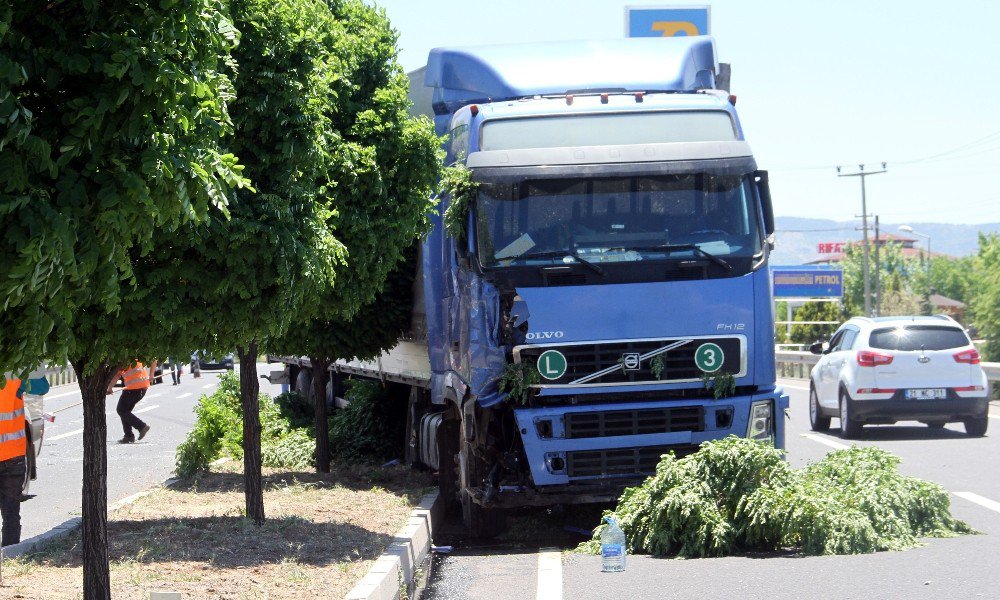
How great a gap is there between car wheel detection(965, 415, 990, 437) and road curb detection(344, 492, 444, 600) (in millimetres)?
9917

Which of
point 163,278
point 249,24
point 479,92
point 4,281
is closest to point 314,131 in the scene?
point 249,24

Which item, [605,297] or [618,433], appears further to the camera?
[618,433]

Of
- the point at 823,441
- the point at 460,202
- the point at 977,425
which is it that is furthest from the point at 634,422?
the point at 977,425

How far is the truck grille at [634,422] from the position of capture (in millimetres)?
9812

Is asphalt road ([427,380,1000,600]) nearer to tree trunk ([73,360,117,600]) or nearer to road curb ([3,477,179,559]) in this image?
tree trunk ([73,360,117,600])

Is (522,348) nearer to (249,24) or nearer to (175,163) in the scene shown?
(249,24)

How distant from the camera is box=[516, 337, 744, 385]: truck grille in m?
9.69

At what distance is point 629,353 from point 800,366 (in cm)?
3805

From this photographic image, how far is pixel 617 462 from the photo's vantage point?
390 inches

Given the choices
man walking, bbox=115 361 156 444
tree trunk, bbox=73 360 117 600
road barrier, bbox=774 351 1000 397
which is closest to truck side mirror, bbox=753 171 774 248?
tree trunk, bbox=73 360 117 600

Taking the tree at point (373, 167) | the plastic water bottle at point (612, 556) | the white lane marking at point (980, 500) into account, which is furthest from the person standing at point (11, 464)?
the white lane marking at point (980, 500)

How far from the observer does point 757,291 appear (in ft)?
32.6

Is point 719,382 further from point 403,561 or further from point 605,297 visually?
point 403,561

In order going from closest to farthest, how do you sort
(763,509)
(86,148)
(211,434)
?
1. (86,148)
2. (763,509)
3. (211,434)
